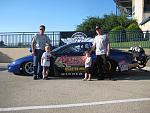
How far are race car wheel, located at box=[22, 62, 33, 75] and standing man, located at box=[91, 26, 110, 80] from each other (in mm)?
2331

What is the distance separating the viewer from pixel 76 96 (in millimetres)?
8500

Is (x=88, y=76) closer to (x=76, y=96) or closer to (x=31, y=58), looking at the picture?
(x=31, y=58)

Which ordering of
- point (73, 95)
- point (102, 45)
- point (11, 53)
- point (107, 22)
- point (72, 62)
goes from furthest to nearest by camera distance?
point (107, 22) → point (11, 53) → point (72, 62) → point (102, 45) → point (73, 95)

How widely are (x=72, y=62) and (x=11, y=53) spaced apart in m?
9.03

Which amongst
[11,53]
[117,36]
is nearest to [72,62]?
[117,36]

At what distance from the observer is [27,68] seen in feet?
41.0

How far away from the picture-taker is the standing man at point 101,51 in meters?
11.4

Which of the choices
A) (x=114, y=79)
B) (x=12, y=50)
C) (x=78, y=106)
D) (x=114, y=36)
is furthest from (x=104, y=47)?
(x=12, y=50)

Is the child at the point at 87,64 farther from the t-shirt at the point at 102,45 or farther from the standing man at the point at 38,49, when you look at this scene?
the standing man at the point at 38,49

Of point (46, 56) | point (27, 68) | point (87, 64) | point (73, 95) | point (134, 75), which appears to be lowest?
point (73, 95)

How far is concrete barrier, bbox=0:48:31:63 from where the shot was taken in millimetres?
20234

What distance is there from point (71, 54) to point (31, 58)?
1.35 metres

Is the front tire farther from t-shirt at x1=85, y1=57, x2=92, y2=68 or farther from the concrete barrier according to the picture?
the concrete barrier

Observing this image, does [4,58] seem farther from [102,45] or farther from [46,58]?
[102,45]
